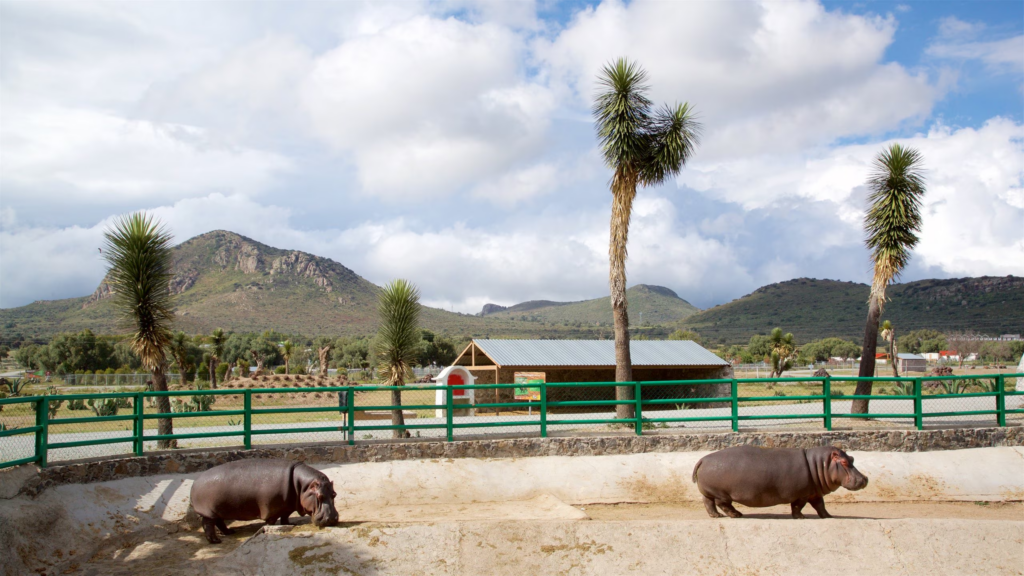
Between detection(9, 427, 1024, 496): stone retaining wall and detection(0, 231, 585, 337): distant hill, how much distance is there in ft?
248

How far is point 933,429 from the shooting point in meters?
14.9

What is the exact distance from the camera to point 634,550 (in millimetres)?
8648

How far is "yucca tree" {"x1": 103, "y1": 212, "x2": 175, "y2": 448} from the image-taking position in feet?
46.3

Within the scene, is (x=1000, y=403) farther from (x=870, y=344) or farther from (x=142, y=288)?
(x=142, y=288)

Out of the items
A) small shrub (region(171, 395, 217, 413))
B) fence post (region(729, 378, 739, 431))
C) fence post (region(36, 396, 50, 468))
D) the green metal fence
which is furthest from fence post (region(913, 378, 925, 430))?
small shrub (region(171, 395, 217, 413))

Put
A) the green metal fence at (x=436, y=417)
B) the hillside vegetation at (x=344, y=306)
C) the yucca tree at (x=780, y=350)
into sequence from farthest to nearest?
the hillside vegetation at (x=344, y=306)
the yucca tree at (x=780, y=350)
the green metal fence at (x=436, y=417)

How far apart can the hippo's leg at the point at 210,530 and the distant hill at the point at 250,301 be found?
7799cm

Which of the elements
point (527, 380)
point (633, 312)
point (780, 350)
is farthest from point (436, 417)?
point (633, 312)

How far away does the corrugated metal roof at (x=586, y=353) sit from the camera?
31219 mm

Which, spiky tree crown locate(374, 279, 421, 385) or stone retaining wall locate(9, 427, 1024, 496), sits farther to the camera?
spiky tree crown locate(374, 279, 421, 385)

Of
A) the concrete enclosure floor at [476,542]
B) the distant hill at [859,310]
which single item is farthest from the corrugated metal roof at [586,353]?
the distant hill at [859,310]

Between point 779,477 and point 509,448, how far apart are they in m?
5.02

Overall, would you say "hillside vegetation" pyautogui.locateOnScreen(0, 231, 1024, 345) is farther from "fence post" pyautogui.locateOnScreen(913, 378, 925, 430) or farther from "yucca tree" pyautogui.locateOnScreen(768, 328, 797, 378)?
"fence post" pyautogui.locateOnScreen(913, 378, 925, 430)

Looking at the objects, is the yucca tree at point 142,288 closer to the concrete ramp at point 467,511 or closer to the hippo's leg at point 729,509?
the concrete ramp at point 467,511
